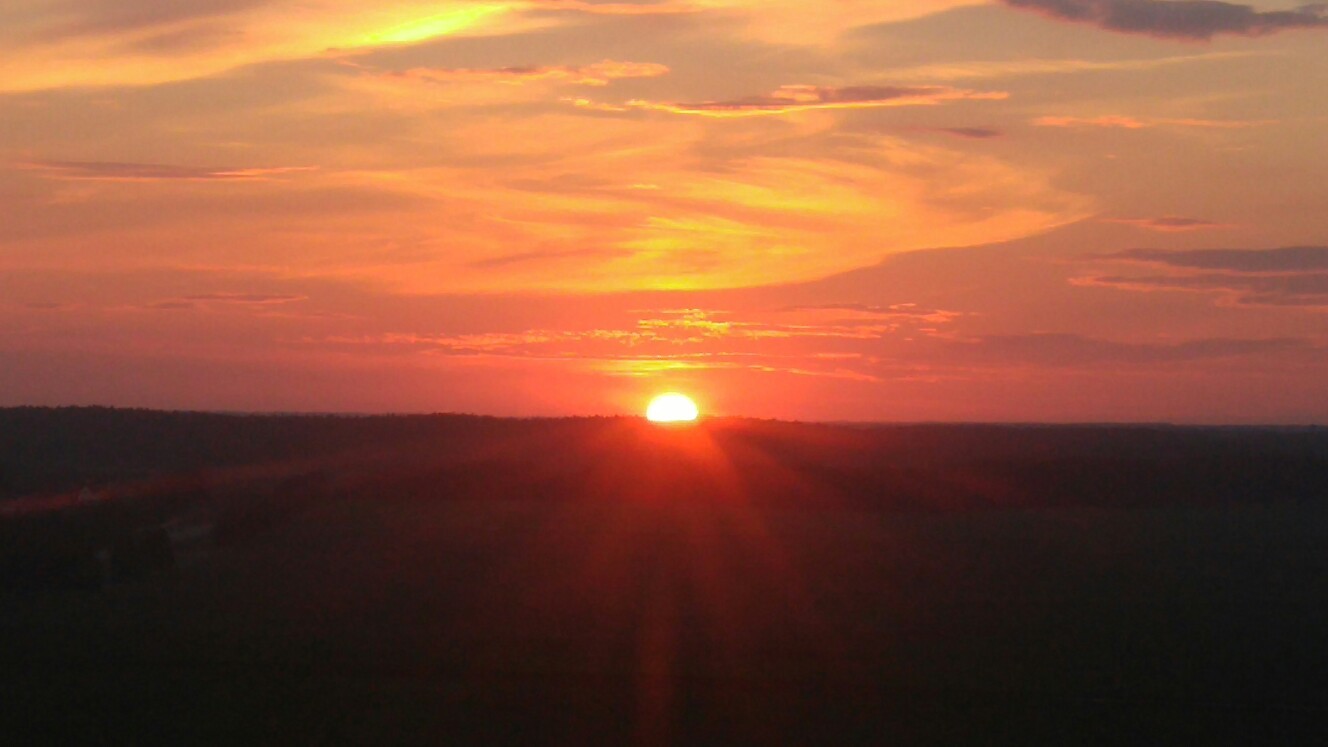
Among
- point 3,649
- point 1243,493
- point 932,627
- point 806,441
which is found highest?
point 806,441

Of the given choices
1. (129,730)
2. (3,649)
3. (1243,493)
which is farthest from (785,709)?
(1243,493)

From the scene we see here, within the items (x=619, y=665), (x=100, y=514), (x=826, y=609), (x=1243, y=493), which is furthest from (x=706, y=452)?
(x=619, y=665)

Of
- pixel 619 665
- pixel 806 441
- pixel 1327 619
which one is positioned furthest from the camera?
pixel 806 441

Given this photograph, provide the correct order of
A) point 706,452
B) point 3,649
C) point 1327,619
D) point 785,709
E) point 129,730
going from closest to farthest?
point 129,730, point 785,709, point 3,649, point 1327,619, point 706,452

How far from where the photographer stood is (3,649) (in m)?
15.6

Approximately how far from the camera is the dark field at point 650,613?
40.8 feet

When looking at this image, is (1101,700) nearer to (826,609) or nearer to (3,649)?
(826,609)

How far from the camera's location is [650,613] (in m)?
18.0

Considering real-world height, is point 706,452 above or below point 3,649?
above

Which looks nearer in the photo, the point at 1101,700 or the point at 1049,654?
the point at 1101,700

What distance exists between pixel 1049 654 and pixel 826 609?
3852 mm

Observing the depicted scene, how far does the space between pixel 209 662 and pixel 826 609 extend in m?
8.24

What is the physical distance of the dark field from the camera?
12.4m

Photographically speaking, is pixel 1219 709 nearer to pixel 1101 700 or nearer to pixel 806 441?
pixel 1101 700
